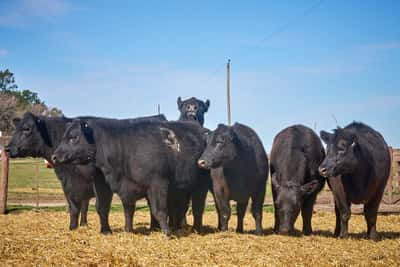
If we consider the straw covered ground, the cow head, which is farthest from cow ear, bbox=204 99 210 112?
the cow head

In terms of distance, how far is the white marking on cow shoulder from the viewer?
902 centimetres

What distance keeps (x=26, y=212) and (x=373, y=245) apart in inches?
375

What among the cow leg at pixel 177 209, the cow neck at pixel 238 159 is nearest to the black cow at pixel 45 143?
the cow leg at pixel 177 209

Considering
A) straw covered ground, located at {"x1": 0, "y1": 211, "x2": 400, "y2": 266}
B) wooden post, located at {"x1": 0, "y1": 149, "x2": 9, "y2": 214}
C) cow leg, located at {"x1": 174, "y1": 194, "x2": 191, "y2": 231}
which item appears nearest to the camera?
straw covered ground, located at {"x1": 0, "y1": 211, "x2": 400, "y2": 266}

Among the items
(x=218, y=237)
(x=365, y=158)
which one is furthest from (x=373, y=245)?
(x=218, y=237)

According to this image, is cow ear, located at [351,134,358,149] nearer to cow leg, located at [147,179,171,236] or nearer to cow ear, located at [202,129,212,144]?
cow ear, located at [202,129,212,144]

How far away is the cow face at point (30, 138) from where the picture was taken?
9859 mm

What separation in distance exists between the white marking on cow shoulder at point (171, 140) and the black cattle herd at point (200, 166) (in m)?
0.02

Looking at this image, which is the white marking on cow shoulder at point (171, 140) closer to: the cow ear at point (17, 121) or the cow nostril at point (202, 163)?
the cow nostril at point (202, 163)

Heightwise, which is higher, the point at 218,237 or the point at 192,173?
the point at 192,173

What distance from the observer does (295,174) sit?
8.80m

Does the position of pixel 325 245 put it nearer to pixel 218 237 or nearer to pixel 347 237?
pixel 347 237

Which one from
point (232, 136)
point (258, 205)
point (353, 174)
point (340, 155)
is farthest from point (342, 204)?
point (232, 136)

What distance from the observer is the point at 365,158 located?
28.2ft
